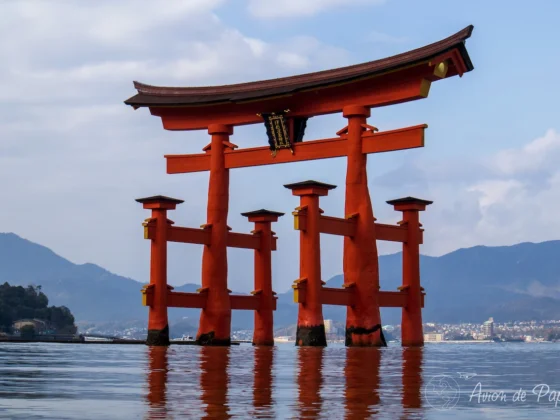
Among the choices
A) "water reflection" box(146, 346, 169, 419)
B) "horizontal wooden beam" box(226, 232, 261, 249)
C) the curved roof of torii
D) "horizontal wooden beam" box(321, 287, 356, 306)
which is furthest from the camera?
"horizontal wooden beam" box(226, 232, 261, 249)

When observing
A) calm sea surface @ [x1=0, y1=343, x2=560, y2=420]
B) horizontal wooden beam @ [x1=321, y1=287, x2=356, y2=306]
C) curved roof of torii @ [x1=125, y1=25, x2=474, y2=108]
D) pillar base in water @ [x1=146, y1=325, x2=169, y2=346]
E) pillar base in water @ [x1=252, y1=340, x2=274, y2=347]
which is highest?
curved roof of torii @ [x1=125, y1=25, x2=474, y2=108]

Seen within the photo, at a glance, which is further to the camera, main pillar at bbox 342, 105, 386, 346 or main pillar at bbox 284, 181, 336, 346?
main pillar at bbox 342, 105, 386, 346

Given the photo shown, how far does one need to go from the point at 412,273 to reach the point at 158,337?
30.5 ft

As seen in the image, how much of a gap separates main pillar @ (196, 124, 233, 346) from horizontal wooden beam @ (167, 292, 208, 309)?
229mm

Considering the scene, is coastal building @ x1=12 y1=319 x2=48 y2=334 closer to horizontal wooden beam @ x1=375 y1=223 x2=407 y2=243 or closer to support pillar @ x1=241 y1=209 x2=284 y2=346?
support pillar @ x1=241 y1=209 x2=284 y2=346

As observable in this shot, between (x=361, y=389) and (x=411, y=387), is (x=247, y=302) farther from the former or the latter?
(x=361, y=389)

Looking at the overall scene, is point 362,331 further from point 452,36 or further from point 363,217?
point 452,36

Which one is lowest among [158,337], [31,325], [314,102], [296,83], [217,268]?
[158,337]

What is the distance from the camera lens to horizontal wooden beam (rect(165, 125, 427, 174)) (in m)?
32.9

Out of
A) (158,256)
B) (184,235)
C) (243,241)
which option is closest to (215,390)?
(158,256)

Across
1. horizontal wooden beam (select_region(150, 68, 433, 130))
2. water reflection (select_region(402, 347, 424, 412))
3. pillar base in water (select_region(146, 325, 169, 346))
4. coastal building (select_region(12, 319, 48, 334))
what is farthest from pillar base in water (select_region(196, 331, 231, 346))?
coastal building (select_region(12, 319, 48, 334))

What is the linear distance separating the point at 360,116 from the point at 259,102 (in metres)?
4.34

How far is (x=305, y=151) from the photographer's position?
36.4 metres

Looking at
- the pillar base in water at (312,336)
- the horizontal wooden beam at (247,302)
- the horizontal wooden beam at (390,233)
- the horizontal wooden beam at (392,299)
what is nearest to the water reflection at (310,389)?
the pillar base in water at (312,336)
